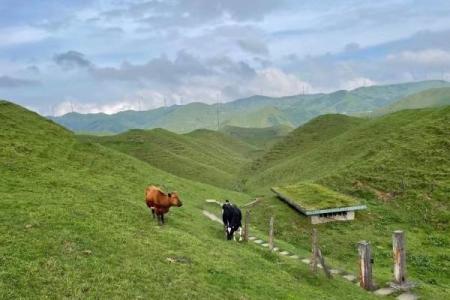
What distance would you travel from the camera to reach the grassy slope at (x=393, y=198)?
37.9 m

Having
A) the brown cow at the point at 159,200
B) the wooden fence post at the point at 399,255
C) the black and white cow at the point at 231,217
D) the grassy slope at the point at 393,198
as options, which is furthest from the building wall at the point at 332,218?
the brown cow at the point at 159,200

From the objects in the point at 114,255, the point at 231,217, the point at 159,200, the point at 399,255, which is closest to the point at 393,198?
the point at 399,255

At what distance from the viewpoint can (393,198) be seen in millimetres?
53281

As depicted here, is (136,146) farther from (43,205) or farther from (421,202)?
(43,205)

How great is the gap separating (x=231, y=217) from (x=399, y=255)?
11.5 meters

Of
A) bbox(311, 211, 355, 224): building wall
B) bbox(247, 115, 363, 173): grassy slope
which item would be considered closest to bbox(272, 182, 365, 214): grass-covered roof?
bbox(311, 211, 355, 224): building wall

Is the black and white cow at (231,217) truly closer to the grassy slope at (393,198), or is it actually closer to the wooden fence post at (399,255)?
the grassy slope at (393,198)

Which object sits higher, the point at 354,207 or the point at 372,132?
the point at 372,132

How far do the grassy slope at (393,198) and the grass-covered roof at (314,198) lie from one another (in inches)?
56.1

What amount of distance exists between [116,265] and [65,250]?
2789mm

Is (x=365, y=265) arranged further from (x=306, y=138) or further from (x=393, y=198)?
(x=306, y=138)

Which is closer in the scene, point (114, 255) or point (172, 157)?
point (114, 255)

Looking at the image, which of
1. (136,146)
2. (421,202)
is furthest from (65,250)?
(136,146)

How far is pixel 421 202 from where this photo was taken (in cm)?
5134
